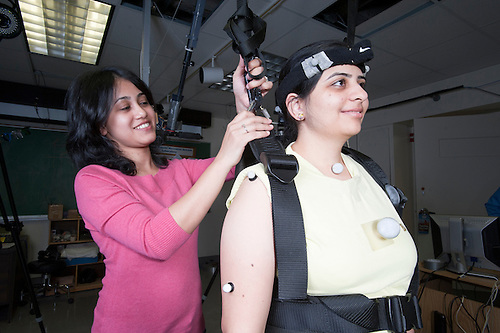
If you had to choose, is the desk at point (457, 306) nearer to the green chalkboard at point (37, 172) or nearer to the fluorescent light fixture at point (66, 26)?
the fluorescent light fixture at point (66, 26)

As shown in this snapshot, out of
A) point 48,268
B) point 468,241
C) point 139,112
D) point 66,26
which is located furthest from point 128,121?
point 48,268

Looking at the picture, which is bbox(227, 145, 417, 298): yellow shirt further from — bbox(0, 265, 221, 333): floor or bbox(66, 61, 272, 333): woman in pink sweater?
bbox(0, 265, 221, 333): floor

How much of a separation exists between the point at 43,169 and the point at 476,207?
6.17 meters

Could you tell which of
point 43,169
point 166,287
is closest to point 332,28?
point 166,287

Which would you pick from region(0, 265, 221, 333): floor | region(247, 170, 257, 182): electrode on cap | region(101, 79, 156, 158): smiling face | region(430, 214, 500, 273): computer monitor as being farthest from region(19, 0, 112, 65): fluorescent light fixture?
region(430, 214, 500, 273): computer monitor

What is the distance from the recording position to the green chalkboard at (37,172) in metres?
4.24

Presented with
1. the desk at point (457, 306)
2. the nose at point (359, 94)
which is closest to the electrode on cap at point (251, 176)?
the nose at point (359, 94)

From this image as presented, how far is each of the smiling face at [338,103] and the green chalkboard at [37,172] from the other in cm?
428

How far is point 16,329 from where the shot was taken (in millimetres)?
3131

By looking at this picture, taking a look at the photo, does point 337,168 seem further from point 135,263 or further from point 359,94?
point 135,263

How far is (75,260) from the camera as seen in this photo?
4.30 meters

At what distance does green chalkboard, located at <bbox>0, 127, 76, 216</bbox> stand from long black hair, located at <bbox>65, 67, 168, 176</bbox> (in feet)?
11.8

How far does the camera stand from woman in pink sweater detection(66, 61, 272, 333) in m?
0.76

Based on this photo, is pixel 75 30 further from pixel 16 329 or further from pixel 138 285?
pixel 16 329
